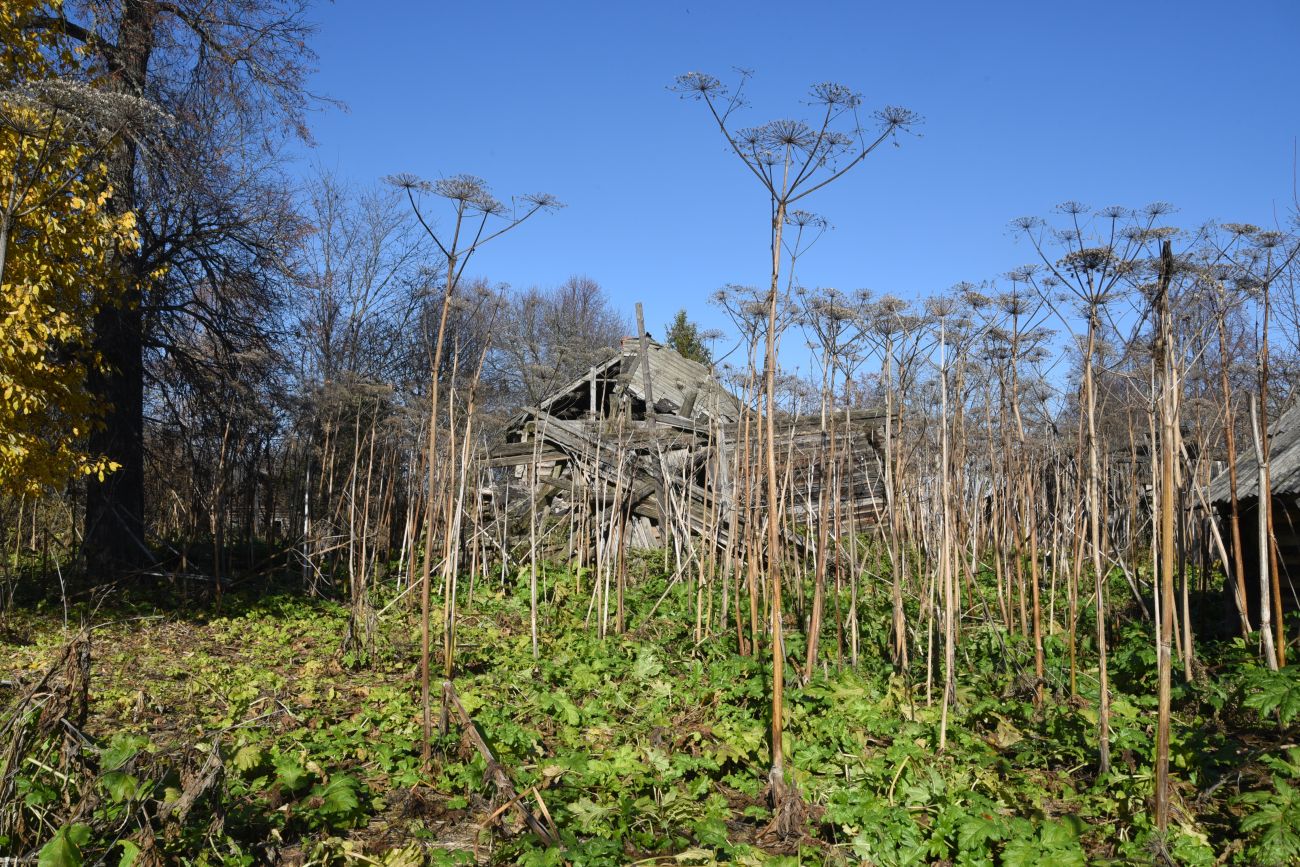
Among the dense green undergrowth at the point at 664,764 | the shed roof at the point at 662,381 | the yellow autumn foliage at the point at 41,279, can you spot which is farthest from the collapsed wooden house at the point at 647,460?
the yellow autumn foliage at the point at 41,279

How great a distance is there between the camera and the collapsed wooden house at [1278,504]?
6227mm

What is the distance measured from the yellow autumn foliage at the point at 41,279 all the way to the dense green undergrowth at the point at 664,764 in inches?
67.5

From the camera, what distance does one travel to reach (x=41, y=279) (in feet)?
23.3

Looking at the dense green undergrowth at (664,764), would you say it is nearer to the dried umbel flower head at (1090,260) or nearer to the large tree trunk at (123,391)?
the dried umbel flower head at (1090,260)

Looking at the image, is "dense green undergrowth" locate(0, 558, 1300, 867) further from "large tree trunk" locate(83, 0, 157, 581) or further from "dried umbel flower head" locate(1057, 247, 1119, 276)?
"large tree trunk" locate(83, 0, 157, 581)

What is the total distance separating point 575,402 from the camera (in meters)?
16.9

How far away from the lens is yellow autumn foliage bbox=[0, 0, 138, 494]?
22.4ft

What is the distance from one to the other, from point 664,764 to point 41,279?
6247 mm

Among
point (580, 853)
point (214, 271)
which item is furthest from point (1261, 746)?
point (214, 271)

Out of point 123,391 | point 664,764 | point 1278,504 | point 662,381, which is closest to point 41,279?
point 123,391

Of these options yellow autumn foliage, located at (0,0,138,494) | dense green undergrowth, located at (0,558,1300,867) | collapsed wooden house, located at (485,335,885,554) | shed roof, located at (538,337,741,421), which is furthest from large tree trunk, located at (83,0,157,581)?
shed roof, located at (538,337,741,421)

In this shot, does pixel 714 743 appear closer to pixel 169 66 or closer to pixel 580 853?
pixel 580 853

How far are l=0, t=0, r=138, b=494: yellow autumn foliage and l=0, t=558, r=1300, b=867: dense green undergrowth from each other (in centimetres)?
171

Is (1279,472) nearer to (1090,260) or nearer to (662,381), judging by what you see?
(1090,260)
